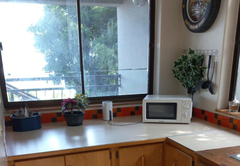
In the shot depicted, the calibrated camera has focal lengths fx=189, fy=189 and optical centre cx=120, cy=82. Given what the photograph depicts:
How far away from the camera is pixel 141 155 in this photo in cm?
150

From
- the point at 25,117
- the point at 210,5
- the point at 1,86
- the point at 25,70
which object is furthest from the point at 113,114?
the point at 210,5

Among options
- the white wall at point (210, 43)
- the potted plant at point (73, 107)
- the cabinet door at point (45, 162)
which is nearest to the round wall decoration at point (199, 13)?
the white wall at point (210, 43)

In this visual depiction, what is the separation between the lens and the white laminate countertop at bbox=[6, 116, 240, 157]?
1360mm

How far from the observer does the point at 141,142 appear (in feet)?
4.81

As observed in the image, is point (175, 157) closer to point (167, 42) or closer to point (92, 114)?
point (92, 114)

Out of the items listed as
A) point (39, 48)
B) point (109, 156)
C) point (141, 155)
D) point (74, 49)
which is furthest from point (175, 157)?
point (39, 48)

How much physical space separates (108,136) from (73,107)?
0.51 m

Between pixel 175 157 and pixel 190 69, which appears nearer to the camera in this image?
pixel 175 157

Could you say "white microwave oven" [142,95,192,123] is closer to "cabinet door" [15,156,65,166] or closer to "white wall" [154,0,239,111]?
Answer: "white wall" [154,0,239,111]

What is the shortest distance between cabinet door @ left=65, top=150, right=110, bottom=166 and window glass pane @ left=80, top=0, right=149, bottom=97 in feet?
2.72

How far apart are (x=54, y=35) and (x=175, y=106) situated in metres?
1.41

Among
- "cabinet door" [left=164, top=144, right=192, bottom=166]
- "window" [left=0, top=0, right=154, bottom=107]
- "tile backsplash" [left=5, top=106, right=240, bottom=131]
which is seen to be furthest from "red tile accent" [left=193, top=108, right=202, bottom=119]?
"cabinet door" [left=164, top=144, right=192, bottom=166]

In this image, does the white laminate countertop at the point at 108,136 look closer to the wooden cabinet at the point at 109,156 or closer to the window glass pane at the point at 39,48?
the wooden cabinet at the point at 109,156

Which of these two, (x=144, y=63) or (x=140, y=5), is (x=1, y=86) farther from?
(x=140, y=5)
